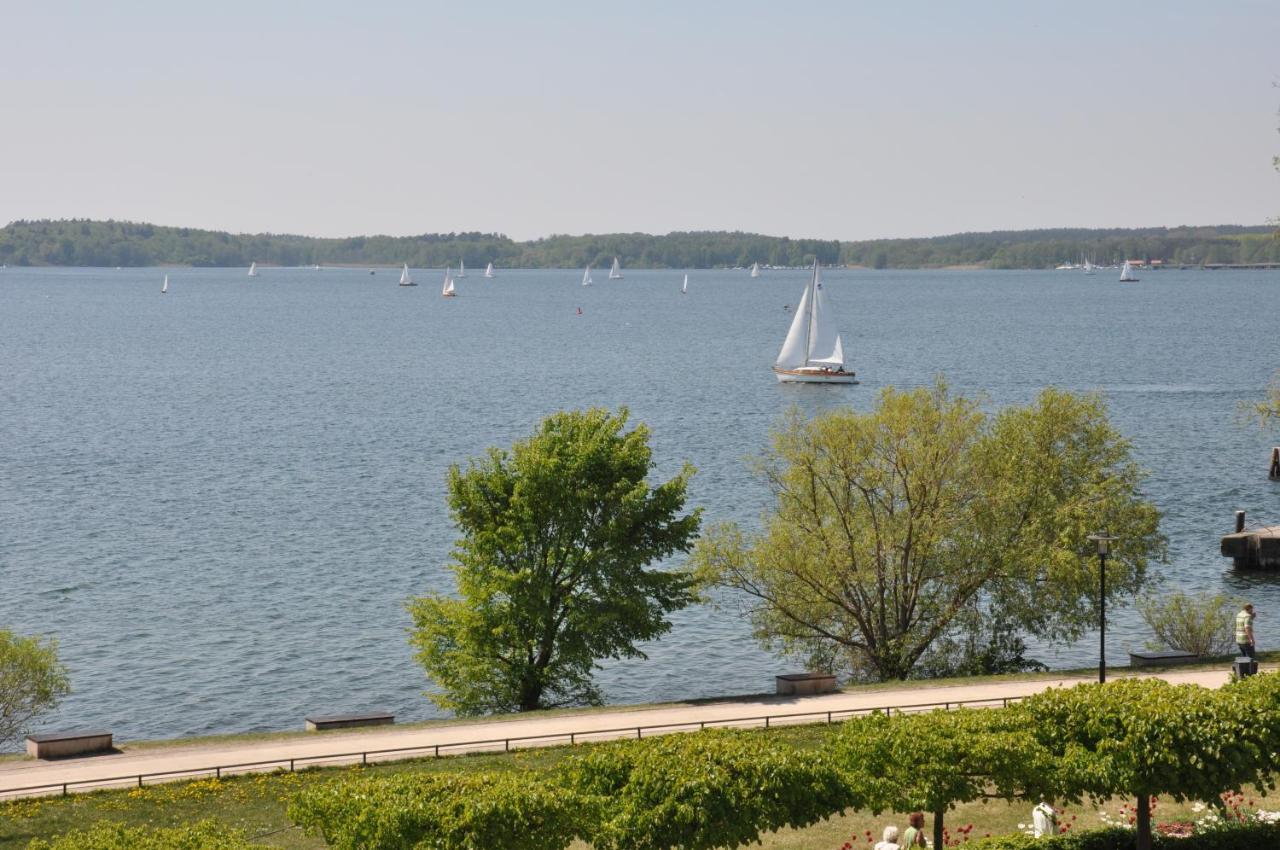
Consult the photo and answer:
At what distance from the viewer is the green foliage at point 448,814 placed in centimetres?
2252

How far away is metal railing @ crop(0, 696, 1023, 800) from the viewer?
32219mm

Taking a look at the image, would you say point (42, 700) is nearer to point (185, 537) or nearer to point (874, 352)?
point (185, 537)

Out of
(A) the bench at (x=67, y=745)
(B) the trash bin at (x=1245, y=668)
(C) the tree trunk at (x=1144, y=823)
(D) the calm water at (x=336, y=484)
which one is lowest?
(D) the calm water at (x=336, y=484)

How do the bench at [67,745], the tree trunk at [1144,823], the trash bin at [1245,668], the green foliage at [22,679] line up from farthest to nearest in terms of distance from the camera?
the green foliage at [22,679], the trash bin at [1245,668], the bench at [67,745], the tree trunk at [1144,823]

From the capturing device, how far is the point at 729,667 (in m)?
53.6

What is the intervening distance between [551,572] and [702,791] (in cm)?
2177

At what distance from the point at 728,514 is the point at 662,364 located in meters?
86.5

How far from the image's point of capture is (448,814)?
22609 millimetres

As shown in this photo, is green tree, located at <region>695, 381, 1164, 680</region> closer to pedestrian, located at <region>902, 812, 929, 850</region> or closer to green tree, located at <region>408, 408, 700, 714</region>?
green tree, located at <region>408, 408, 700, 714</region>

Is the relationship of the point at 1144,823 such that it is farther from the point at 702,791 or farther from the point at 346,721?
the point at 346,721

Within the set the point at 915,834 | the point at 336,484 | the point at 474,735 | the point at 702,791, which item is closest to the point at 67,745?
the point at 474,735

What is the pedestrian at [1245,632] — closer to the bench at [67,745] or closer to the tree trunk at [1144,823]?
the tree trunk at [1144,823]

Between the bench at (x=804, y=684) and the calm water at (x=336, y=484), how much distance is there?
11072 mm

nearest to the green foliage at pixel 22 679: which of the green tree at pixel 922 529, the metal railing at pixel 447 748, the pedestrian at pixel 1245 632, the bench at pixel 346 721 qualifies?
the bench at pixel 346 721
